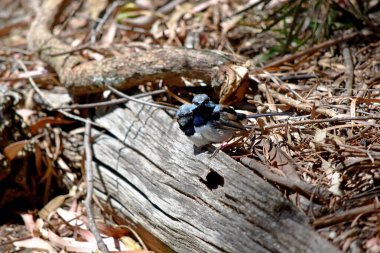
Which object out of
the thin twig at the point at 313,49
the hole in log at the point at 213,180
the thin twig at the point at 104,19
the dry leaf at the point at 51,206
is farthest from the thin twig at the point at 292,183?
the thin twig at the point at 104,19

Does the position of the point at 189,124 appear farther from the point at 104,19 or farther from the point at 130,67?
the point at 104,19

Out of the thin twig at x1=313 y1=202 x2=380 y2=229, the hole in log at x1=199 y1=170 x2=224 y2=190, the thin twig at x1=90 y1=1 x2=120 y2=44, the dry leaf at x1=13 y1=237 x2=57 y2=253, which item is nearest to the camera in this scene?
the thin twig at x1=313 y1=202 x2=380 y2=229

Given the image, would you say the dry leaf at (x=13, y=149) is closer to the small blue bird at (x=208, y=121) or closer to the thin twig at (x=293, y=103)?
the small blue bird at (x=208, y=121)

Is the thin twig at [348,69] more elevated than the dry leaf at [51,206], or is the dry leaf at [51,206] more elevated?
the thin twig at [348,69]

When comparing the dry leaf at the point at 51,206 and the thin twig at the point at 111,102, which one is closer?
the thin twig at the point at 111,102

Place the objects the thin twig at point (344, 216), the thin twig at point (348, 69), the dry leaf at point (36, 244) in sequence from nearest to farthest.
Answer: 1. the thin twig at point (344, 216)
2. the thin twig at point (348, 69)
3. the dry leaf at point (36, 244)

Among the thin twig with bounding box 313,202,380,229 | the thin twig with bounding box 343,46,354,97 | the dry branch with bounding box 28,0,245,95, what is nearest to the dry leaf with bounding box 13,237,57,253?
the dry branch with bounding box 28,0,245,95

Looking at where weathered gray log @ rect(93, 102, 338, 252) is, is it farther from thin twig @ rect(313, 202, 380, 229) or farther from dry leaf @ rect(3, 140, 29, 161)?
dry leaf @ rect(3, 140, 29, 161)

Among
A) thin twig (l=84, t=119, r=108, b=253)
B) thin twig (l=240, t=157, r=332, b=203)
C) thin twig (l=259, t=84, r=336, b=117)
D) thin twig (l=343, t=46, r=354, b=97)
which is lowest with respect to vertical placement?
thin twig (l=84, t=119, r=108, b=253)
